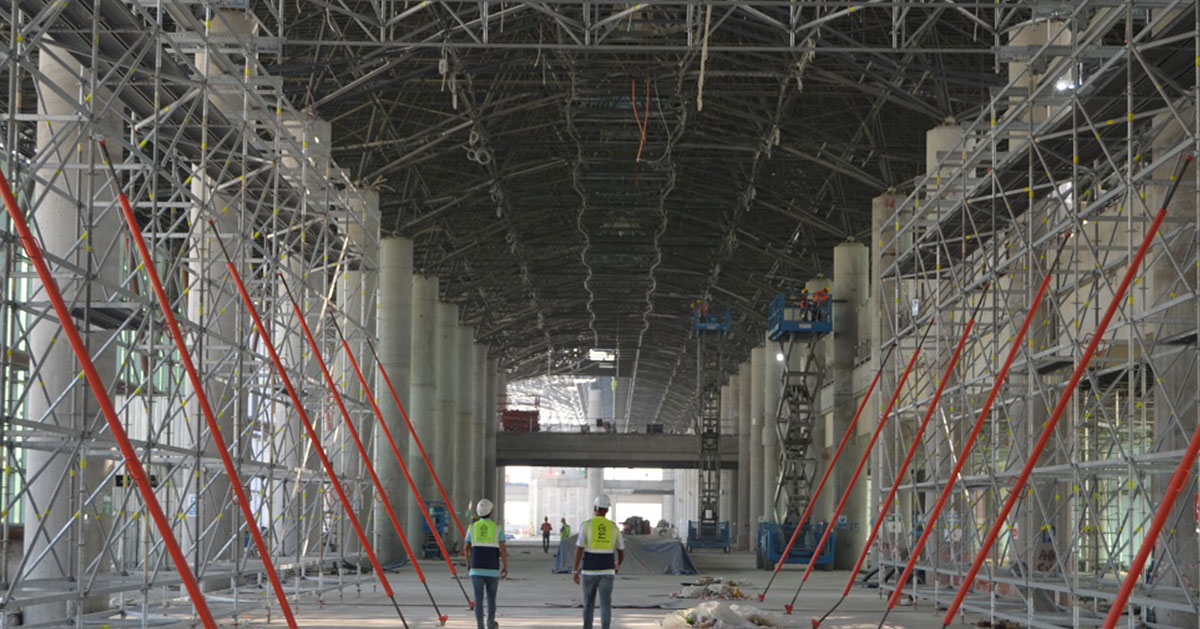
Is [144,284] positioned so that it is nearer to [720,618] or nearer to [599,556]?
[720,618]

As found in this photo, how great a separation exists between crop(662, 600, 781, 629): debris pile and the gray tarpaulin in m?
22.1

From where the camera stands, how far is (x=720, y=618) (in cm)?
2214

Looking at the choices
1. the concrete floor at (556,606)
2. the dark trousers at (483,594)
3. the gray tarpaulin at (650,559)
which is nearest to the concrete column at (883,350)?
the concrete floor at (556,606)

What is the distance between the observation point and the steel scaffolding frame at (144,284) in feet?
55.3

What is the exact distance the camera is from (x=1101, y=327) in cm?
1647

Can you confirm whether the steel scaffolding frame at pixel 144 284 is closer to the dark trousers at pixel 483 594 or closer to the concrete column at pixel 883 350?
the dark trousers at pixel 483 594

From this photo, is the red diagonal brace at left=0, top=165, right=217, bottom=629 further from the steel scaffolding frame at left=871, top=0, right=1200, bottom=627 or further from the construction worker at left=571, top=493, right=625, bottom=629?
the steel scaffolding frame at left=871, top=0, right=1200, bottom=627

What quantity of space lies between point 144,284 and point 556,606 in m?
11.3

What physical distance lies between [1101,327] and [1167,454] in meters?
1.54

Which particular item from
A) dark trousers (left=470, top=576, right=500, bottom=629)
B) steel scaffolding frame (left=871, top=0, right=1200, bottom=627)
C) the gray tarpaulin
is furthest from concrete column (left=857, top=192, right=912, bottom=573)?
dark trousers (left=470, top=576, right=500, bottom=629)

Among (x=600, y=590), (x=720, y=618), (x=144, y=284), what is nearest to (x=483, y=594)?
(x=600, y=590)

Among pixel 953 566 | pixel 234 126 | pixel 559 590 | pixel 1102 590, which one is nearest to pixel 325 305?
pixel 234 126

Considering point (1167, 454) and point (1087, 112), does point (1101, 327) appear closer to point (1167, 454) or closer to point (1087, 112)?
point (1167, 454)

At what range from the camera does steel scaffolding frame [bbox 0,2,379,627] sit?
16.8m
